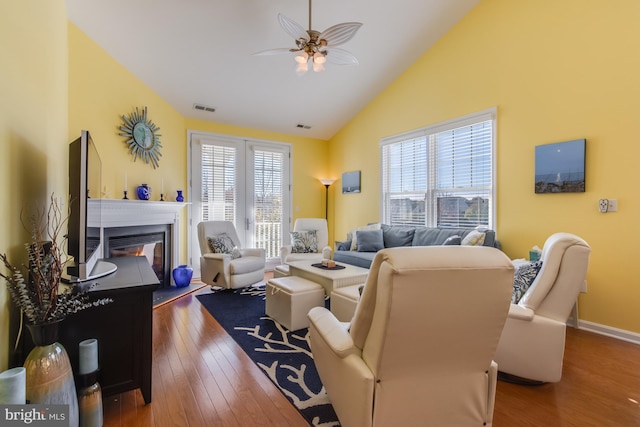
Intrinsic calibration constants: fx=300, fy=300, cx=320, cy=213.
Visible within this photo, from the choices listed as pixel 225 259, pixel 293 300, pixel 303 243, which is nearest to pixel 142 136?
pixel 225 259

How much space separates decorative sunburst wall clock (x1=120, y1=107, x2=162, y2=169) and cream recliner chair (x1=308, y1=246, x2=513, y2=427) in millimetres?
3608

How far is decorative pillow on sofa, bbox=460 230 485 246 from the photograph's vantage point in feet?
11.2

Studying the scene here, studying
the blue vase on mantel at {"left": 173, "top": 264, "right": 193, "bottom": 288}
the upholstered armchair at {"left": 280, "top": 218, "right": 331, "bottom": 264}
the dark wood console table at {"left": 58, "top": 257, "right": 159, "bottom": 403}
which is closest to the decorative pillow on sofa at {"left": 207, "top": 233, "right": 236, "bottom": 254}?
the blue vase on mantel at {"left": 173, "top": 264, "right": 193, "bottom": 288}

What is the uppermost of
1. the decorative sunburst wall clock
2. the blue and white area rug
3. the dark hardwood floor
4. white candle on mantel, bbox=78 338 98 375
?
the decorative sunburst wall clock

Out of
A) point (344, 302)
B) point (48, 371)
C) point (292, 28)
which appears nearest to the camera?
point (48, 371)

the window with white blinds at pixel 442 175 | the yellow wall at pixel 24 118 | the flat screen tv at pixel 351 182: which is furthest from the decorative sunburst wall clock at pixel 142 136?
the window with white blinds at pixel 442 175

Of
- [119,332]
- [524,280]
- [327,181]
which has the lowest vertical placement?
[119,332]

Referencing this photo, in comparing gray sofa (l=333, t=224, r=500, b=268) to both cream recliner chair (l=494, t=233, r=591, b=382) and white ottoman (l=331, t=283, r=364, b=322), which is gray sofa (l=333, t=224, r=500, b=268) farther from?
cream recliner chair (l=494, t=233, r=591, b=382)

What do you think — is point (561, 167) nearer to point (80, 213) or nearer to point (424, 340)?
point (424, 340)

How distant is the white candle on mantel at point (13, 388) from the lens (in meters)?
1.09

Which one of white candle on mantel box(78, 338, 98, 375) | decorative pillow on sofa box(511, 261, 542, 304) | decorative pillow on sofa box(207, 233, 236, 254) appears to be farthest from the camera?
decorative pillow on sofa box(207, 233, 236, 254)

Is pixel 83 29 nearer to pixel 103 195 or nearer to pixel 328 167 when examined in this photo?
pixel 103 195

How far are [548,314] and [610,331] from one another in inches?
66.0

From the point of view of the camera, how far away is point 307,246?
5074mm
